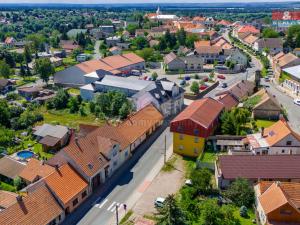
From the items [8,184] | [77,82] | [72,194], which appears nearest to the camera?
[72,194]

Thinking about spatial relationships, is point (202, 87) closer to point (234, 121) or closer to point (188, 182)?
Answer: point (234, 121)

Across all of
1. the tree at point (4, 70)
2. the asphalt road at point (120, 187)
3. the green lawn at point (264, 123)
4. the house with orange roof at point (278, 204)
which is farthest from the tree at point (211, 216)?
the tree at point (4, 70)

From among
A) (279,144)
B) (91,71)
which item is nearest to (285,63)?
(279,144)

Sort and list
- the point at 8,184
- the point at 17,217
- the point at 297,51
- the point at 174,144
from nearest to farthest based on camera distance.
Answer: the point at 17,217
the point at 8,184
the point at 174,144
the point at 297,51

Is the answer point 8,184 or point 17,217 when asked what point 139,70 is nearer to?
point 8,184

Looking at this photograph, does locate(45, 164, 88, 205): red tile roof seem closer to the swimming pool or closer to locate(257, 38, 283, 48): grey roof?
the swimming pool

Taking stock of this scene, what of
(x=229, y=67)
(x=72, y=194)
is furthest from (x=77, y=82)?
(x=72, y=194)

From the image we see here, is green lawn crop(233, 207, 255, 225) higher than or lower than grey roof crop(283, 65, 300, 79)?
lower

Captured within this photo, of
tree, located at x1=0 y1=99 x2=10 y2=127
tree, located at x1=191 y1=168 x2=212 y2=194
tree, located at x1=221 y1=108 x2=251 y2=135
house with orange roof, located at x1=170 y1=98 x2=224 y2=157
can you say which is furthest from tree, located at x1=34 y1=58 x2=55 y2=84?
tree, located at x1=191 y1=168 x2=212 y2=194
